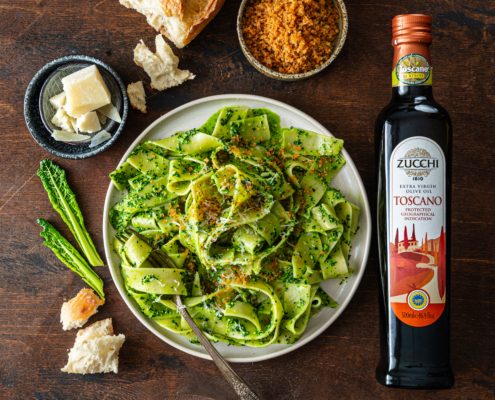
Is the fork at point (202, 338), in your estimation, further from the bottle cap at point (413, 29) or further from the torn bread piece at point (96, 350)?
the bottle cap at point (413, 29)

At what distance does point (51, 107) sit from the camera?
2879 millimetres

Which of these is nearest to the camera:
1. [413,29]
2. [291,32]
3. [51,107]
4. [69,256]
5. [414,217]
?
[413,29]

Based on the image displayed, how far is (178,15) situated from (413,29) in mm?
1115

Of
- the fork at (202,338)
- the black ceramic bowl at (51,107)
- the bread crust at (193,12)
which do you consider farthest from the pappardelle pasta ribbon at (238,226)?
the bread crust at (193,12)

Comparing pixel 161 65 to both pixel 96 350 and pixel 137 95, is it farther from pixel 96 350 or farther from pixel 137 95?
pixel 96 350

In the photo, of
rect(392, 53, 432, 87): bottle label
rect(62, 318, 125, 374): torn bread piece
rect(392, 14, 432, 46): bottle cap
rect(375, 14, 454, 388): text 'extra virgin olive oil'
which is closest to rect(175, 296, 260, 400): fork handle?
rect(62, 318, 125, 374): torn bread piece

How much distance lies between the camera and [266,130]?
2.76 meters

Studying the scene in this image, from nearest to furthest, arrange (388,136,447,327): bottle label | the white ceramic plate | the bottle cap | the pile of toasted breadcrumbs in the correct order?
1. the bottle cap
2. (388,136,447,327): bottle label
3. the pile of toasted breadcrumbs
4. the white ceramic plate

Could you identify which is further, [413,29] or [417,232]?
[417,232]

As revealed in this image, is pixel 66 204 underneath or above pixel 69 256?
above

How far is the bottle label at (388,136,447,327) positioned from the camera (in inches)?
96.9

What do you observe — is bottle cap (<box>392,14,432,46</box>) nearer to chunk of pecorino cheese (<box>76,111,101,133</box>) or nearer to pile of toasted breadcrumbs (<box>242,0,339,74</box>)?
pile of toasted breadcrumbs (<box>242,0,339,74</box>)

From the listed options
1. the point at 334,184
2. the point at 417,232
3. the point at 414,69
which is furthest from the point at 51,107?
the point at 417,232

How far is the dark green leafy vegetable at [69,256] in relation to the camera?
2.98 meters
